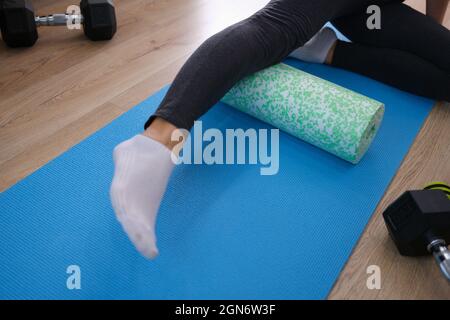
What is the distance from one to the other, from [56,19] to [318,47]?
1014mm

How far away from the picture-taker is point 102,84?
1.47m

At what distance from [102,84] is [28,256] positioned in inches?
28.1

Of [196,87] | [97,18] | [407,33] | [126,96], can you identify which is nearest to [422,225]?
[196,87]

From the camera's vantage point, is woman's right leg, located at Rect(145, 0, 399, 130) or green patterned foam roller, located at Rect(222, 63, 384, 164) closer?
woman's right leg, located at Rect(145, 0, 399, 130)

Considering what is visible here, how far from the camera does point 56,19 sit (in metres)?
1.63

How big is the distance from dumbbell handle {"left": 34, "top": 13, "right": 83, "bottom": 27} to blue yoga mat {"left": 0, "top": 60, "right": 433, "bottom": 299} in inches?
25.3

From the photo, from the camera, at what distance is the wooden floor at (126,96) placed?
982 millimetres

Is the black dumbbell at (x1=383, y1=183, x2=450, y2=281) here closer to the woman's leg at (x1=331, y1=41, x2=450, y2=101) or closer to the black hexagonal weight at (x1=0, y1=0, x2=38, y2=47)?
the woman's leg at (x1=331, y1=41, x2=450, y2=101)

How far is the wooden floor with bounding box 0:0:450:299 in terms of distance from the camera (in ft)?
3.22

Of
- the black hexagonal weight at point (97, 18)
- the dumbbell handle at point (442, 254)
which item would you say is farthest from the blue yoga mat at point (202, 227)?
the black hexagonal weight at point (97, 18)

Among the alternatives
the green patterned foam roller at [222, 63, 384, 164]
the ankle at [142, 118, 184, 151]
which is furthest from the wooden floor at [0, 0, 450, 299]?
the ankle at [142, 118, 184, 151]

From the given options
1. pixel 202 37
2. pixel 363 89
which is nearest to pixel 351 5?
pixel 363 89

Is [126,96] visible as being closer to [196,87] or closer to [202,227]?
[196,87]
